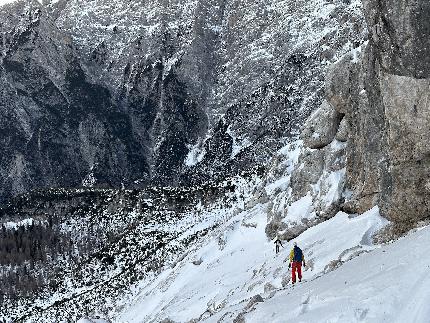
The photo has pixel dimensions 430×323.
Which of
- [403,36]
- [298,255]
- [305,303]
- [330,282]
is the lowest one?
[298,255]

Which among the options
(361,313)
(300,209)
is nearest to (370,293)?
(361,313)

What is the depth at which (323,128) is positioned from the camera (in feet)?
175

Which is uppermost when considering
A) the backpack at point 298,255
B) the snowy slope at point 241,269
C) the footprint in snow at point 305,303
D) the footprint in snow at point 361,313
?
the footprint in snow at point 361,313

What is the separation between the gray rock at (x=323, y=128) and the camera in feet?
170

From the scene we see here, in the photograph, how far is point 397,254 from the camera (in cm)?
2167

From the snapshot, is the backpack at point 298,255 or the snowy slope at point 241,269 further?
the snowy slope at point 241,269

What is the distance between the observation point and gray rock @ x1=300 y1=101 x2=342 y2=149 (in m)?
51.8

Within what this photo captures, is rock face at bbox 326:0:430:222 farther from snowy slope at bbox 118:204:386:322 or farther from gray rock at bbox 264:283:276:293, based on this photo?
gray rock at bbox 264:283:276:293

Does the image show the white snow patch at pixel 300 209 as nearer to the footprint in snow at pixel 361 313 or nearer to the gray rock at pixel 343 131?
the gray rock at pixel 343 131

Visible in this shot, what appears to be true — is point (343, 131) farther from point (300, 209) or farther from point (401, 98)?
point (401, 98)

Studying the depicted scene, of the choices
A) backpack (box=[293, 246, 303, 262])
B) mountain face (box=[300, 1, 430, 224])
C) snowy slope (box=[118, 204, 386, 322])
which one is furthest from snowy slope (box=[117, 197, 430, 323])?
mountain face (box=[300, 1, 430, 224])

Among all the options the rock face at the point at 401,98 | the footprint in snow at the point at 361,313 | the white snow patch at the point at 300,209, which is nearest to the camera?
the footprint in snow at the point at 361,313

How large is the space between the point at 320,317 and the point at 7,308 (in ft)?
571

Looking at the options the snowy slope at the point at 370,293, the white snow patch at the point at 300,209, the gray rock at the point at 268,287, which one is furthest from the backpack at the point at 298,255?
the white snow patch at the point at 300,209
